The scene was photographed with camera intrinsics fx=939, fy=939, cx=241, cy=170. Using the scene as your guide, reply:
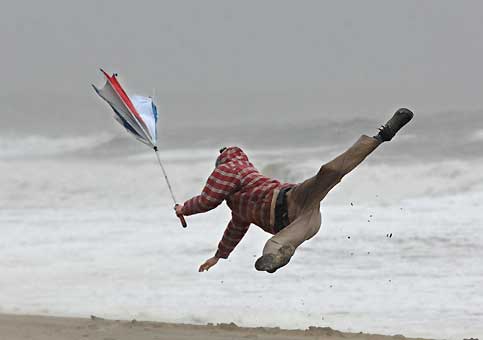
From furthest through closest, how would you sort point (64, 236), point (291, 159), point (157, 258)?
point (291, 159)
point (64, 236)
point (157, 258)

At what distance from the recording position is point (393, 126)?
5070mm

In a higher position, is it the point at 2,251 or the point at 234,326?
the point at 2,251

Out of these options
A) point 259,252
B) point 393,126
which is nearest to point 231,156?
point 393,126

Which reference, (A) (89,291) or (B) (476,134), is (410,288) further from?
(B) (476,134)

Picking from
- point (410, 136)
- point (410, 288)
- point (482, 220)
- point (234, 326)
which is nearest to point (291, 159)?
point (410, 136)

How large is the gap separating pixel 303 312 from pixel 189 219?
20.6ft

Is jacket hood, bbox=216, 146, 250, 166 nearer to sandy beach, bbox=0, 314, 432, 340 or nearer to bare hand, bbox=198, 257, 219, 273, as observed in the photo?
bare hand, bbox=198, 257, 219, 273

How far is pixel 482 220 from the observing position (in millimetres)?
13711

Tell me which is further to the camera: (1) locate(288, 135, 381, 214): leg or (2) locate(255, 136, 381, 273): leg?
(1) locate(288, 135, 381, 214): leg

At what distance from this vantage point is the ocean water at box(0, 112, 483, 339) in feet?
30.1

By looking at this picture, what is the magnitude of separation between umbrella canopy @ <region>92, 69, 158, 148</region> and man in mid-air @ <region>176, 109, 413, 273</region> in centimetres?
54

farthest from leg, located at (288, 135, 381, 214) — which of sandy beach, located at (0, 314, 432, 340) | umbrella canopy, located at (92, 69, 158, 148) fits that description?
sandy beach, located at (0, 314, 432, 340)

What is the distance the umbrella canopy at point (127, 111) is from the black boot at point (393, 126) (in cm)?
148

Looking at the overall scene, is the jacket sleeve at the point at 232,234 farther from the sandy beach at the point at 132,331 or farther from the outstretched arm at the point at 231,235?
the sandy beach at the point at 132,331
